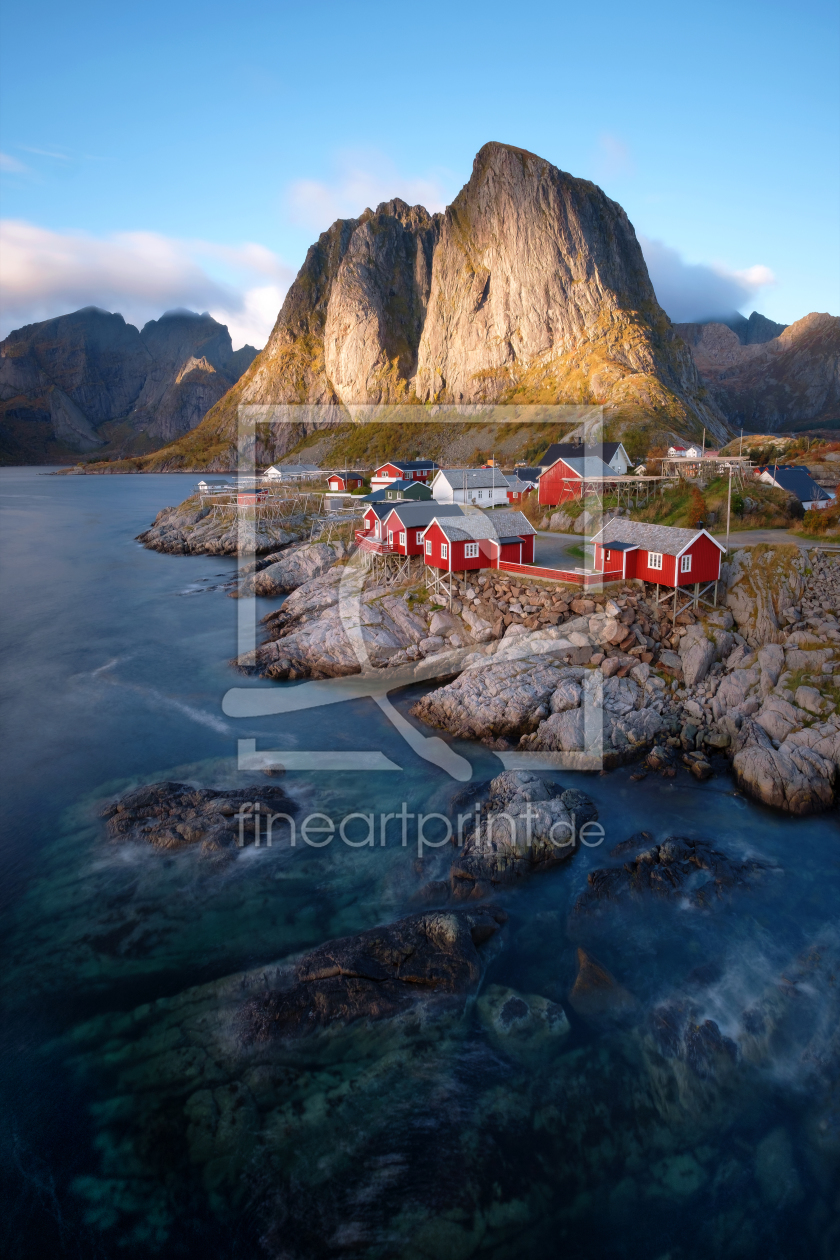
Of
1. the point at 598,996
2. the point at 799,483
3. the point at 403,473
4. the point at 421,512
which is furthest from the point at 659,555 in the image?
the point at 403,473

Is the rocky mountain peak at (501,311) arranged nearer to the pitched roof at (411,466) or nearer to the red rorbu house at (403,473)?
the pitched roof at (411,466)

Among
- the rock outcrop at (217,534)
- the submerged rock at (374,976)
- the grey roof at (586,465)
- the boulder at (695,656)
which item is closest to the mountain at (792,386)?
the grey roof at (586,465)

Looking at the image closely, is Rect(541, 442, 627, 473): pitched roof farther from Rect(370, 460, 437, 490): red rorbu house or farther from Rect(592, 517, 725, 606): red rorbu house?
Rect(370, 460, 437, 490): red rorbu house

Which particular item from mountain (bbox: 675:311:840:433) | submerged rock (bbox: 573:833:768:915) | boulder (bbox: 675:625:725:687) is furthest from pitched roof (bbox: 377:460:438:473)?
Result: mountain (bbox: 675:311:840:433)

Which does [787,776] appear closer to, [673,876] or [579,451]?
[673,876]

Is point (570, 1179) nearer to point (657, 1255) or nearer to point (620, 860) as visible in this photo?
point (657, 1255)

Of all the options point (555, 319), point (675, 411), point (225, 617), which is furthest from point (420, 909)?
point (555, 319)

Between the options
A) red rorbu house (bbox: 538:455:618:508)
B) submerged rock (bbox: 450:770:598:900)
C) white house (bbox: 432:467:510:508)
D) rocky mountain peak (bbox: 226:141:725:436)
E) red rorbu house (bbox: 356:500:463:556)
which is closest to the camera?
submerged rock (bbox: 450:770:598:900)
